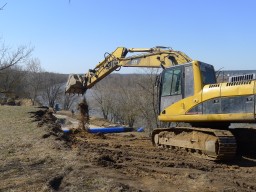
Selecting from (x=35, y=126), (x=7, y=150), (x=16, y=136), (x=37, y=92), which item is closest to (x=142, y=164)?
(x=7, y=150)

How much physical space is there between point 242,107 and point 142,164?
292 centimetres

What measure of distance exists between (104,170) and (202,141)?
13.8 feet

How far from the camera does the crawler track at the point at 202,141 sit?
971cm

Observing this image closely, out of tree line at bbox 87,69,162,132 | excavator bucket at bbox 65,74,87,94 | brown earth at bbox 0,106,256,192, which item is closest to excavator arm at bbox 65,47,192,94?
excavator bucket at bbox 65,74,87,94

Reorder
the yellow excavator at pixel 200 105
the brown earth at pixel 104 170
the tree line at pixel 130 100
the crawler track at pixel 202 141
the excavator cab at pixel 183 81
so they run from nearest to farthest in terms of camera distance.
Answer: the brown earth at pixel 104 170 < the yellow excavator at pixel 200 105 < the crawler track at pixel 202 141 < the excavator cab at pixel 183 81 < the tree line at pixel 130 100

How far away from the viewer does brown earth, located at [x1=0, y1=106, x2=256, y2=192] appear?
6.07 metres

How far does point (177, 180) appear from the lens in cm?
710

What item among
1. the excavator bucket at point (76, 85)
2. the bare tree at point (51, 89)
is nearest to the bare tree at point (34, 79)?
the bare tree at point (51, 89)

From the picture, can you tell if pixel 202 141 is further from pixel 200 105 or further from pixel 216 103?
pixel 216 103

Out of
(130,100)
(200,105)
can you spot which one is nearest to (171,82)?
(200,105)

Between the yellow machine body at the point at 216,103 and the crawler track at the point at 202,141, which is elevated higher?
the yellow machine body at the point at 216,103

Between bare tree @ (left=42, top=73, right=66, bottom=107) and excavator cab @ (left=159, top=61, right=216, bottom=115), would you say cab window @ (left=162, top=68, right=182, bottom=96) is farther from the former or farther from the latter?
bare tree @ (left=42, top=73, right=66, bottom=107)

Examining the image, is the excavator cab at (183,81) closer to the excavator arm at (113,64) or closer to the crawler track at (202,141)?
the crawler track at (202,141)

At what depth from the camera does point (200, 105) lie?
10.4m
